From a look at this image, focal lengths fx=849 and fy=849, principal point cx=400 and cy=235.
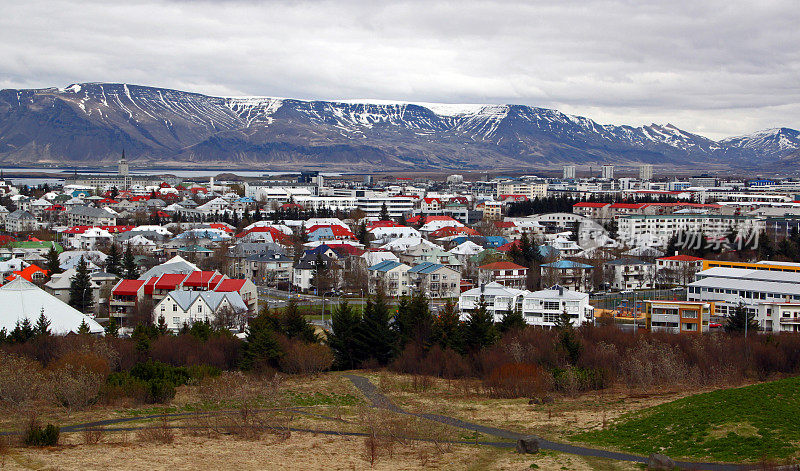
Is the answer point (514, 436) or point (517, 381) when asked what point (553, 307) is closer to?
point (517, 381)

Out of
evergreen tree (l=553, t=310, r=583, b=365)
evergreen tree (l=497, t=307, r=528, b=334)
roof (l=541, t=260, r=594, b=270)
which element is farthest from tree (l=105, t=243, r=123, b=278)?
evergreen tree (l=553, t=310, r=583, b=365)

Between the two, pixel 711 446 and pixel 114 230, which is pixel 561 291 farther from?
pixel 114 230

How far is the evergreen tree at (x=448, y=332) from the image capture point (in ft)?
65.3

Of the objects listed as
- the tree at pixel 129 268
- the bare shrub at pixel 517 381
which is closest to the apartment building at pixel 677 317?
the bare shrub at pixel 517 381

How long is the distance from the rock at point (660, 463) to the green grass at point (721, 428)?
56 centimetres

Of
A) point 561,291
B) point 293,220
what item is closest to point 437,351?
point 561,291

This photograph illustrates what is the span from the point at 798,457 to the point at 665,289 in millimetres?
27315

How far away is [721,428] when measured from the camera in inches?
468

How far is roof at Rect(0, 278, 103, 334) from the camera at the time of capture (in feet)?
74.9

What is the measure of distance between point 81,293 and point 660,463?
2501 cm

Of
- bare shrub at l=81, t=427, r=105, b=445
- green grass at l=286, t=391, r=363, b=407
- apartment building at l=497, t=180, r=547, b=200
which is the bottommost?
green grass at l=286, t=391, r=363, b=407

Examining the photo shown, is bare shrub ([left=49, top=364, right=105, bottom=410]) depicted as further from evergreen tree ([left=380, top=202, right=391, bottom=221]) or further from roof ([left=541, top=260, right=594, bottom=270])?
evergreen tree ([left=380, top=202, right=391, bottom=221])

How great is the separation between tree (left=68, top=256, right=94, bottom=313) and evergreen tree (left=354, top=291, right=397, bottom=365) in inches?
554

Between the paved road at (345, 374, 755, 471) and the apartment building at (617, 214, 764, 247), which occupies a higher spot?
the apartment building at (617, 214, 764, 247)
